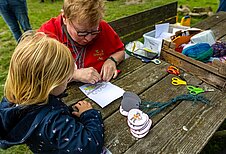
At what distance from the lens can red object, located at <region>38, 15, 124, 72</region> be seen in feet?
5.74

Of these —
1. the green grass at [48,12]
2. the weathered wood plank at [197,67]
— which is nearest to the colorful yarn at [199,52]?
the weathered wood plank at [197,67]

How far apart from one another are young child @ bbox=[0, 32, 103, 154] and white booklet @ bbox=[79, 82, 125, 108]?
436mm

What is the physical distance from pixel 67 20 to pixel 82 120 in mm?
736

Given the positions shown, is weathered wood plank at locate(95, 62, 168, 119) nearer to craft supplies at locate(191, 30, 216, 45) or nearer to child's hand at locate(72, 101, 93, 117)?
child's hand at locate(72, 101, 93, 117)

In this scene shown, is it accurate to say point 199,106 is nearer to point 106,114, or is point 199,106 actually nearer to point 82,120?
point 106,114

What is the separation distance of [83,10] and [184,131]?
0.96 metres

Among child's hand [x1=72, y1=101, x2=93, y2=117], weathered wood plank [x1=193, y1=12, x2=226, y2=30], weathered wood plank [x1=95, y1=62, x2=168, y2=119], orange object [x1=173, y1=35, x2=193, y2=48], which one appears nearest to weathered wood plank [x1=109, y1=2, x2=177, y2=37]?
weathered wood plank [x1=193, y1=12, x2=226, y2=30]

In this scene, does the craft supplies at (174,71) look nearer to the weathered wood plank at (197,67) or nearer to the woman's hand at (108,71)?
the weathered wood plank at (197,67)

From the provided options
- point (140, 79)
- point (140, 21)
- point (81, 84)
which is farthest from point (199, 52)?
point (140, 21)

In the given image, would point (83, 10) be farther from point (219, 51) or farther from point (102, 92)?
point (219, 51)

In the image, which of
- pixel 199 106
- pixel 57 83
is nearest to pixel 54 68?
pixel 57 83

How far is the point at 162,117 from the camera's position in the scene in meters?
1.37

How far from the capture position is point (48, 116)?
1.00m

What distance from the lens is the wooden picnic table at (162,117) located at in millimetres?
1180
